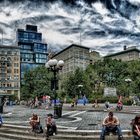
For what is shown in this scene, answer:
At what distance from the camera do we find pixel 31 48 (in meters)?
164

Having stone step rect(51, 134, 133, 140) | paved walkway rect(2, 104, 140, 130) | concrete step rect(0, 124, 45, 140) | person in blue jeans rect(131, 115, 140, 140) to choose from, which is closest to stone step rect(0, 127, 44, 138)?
concrete step rect(0, 124, 45, 140)

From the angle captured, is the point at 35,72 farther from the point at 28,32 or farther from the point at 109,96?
the point at 28,32

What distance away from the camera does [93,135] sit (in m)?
15.9

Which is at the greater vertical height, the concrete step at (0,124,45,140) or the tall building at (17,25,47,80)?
the tall building at (17,25,47,80)

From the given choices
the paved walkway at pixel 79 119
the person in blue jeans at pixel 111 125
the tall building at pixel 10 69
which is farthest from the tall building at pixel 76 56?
the person in blue jeans at pixel 111 125

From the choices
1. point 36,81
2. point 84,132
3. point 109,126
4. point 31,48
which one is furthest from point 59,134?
point 31,48

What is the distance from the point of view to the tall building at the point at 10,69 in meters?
140

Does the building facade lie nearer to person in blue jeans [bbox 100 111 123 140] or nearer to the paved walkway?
the paved walkway

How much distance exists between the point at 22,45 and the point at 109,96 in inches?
4269

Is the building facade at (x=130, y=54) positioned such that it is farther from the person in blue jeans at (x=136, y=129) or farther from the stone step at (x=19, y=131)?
the person in blue jeans at (x=136, y=129)

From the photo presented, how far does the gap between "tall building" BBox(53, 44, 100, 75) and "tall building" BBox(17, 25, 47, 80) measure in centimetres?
1266

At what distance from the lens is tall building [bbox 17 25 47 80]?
518 ft

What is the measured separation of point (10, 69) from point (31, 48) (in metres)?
24.7

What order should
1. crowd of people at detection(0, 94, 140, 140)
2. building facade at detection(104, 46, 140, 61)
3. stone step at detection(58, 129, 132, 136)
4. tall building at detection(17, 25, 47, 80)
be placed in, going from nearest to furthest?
1. crowd of people at detection(0, 94, 140, 140)
2. stone step at detection(58, 129, 132, 136)
3. building facade at detection(104, 46, 140, 61)
4. tall building at detection(17, 25, 47, 80)
